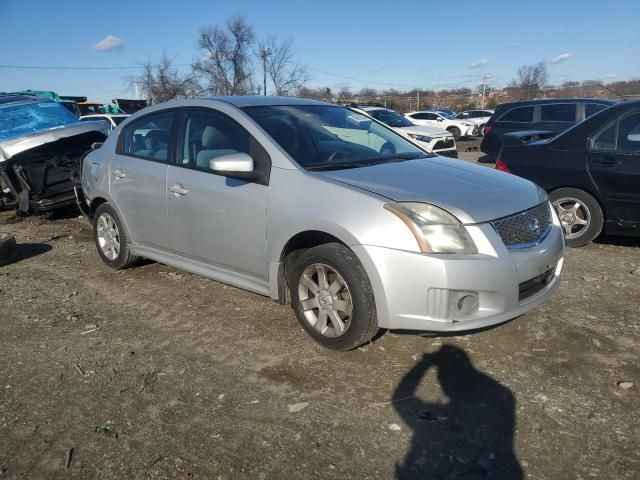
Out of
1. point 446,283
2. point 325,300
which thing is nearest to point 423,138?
point 325,300

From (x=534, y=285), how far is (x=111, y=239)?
13.4 feet

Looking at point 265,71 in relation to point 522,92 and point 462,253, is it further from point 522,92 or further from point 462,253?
point 462,253

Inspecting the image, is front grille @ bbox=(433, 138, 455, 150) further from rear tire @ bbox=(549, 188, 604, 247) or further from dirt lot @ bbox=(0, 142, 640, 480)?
dirt lot @ bbox=(0, 142, 640, 480)

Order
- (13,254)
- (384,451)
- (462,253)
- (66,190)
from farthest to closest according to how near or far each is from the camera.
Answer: (66,190)
(13,254)
(462,253)
(384,451)

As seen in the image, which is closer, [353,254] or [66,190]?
[353,254]

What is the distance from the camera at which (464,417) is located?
9.02 ft

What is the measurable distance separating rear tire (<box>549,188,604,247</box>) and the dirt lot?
3.60ft

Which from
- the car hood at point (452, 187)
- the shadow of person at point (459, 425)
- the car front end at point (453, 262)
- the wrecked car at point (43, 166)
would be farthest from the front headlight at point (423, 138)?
the shadow of person at point (459, 425)

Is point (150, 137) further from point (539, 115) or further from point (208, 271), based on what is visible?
point (539, 115)

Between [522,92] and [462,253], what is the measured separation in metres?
45.0

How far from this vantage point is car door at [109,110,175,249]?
452 centimetres

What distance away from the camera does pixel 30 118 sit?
9.08 m

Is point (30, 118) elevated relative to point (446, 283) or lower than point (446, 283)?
elevated

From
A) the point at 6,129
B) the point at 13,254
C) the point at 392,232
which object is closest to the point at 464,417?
the point at 392,232
